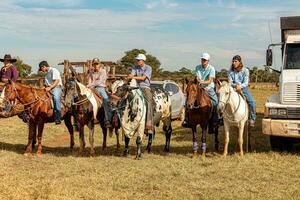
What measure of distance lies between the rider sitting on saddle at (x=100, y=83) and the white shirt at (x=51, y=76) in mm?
922

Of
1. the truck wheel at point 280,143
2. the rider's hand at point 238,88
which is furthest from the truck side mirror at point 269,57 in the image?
the truck wheel at point 280,143

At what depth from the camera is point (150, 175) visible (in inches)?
348

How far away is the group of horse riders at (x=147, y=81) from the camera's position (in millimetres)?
10969

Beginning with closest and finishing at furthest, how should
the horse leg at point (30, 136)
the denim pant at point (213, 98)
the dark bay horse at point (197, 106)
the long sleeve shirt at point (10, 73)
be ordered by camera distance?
the dark bay horse at point (197, 106)
the denim pant at point (213, 98)
the horse leg at point (30, 136)
the long sleeve shirt at point (10, 73)

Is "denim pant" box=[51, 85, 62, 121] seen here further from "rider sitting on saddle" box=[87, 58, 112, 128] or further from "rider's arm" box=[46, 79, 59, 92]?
"rider sitting on saddle" box=[87, 58, 112, 128]

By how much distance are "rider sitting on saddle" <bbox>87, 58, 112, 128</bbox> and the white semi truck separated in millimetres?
3847

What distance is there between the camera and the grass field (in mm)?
7332

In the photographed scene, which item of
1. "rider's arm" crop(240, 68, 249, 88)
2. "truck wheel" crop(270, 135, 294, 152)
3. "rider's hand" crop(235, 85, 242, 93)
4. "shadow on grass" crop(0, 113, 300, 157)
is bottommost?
"shadow on grass" crop(0, 113, 300, 157)

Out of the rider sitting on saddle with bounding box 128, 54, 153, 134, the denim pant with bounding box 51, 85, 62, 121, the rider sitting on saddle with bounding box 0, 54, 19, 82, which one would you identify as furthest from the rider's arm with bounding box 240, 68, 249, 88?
the rider sitting on saddle with bounding box 0, 54, 19, 82

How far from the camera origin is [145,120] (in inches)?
431

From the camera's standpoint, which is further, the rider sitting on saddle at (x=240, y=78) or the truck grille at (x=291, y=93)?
the rider sitting on saddle at (x=240, y=78)

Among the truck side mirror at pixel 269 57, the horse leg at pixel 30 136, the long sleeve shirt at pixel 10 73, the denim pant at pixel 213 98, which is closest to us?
the denim pant at pixel 213 98

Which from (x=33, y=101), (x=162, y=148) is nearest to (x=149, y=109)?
(x=162, y=148)

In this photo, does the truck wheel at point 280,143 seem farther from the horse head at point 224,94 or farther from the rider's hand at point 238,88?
the horse head at point 224,94
